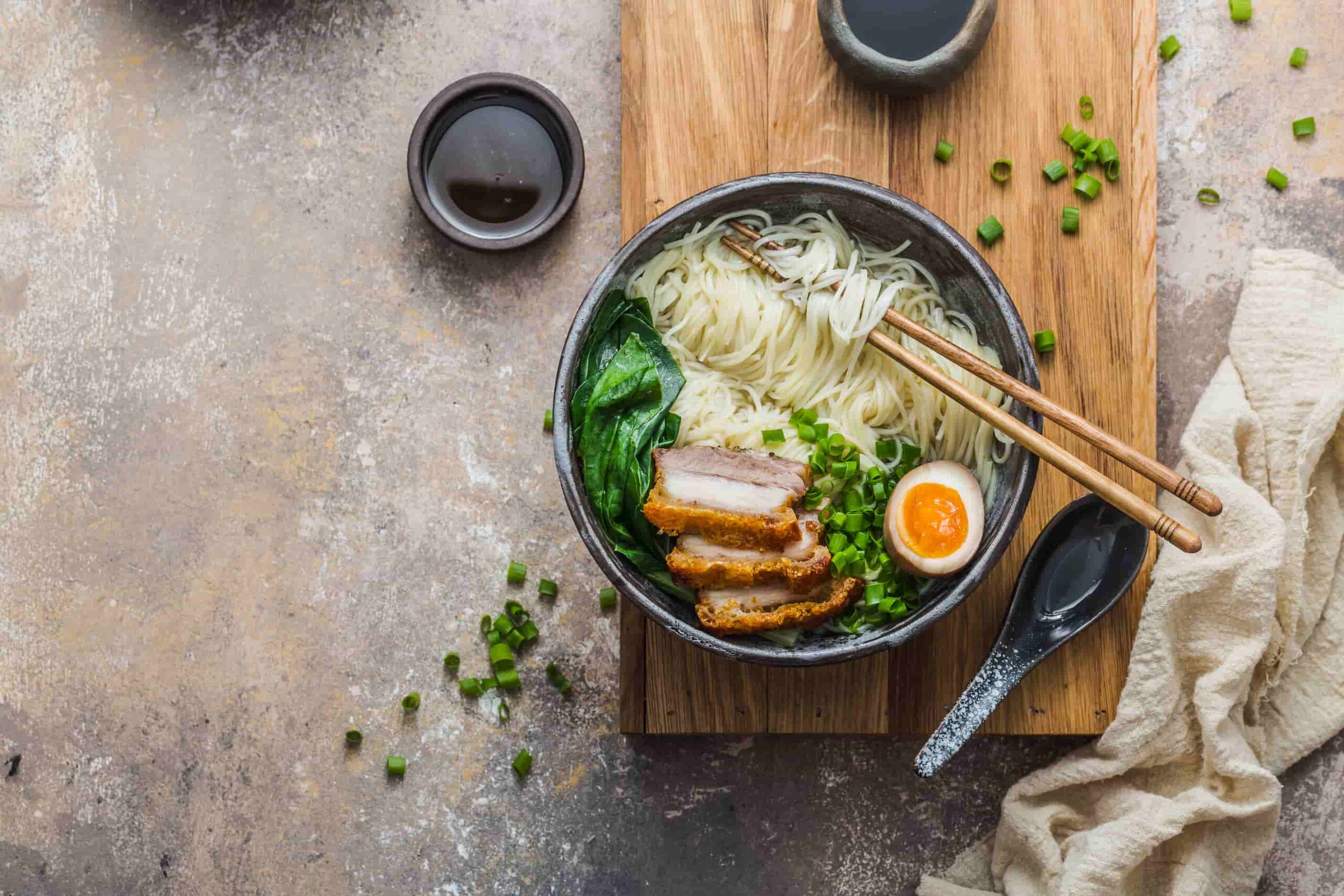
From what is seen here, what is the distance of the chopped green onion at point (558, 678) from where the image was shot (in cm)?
288

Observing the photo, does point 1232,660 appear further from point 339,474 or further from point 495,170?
point 339,474

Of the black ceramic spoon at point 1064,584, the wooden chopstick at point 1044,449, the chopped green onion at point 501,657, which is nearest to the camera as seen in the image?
the wooden chopstick at point 1044,449

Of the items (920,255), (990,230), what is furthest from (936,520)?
(990,230)

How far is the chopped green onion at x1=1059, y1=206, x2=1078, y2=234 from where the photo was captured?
2.56m

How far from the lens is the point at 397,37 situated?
3006 millimetres

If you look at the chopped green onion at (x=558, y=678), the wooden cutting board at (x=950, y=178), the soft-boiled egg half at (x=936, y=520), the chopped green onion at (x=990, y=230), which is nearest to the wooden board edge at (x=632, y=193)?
the wooden cutting board at (x=950, y=178)

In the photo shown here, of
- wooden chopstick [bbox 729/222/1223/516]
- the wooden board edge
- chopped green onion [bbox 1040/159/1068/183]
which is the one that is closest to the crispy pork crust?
the wooden board edge

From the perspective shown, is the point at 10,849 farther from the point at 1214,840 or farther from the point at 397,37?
the point at 1214,840

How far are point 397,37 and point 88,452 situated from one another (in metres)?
1.52

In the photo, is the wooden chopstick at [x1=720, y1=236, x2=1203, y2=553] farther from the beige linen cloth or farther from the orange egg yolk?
the beige linen cloth

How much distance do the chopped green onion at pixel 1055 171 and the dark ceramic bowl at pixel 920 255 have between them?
1.39 ft

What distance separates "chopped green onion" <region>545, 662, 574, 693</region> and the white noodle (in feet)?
2.76

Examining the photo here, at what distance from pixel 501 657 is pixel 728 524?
0.96m

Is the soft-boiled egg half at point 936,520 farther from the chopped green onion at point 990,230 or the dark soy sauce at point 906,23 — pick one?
the dark soy sauce at point 906,23
